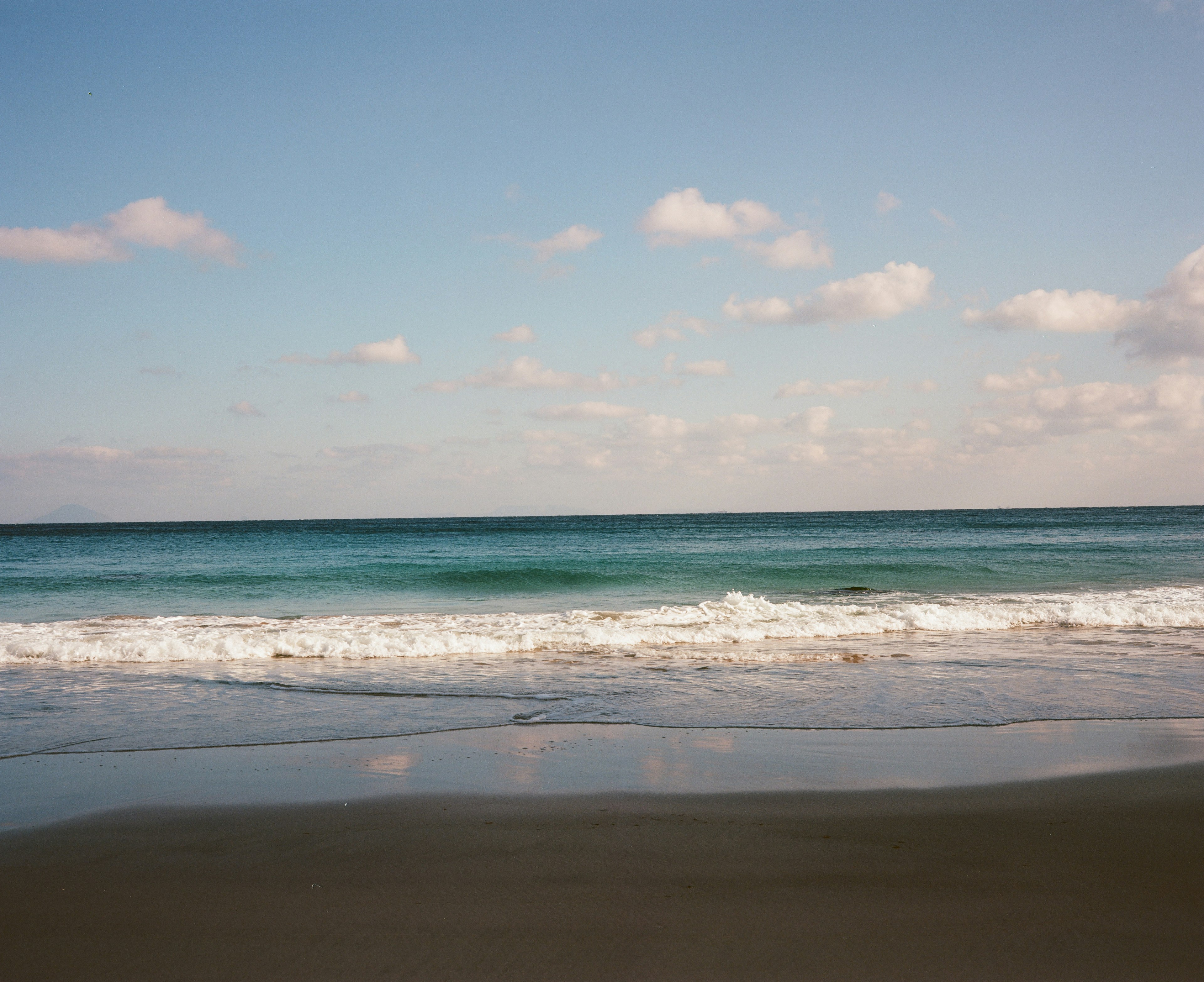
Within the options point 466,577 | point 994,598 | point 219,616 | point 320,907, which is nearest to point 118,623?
point 219,616

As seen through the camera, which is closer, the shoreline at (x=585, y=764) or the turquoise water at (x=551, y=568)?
the shoreline at (x=585, y=764)

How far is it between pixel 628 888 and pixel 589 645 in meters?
9.07

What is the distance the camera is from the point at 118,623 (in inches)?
676

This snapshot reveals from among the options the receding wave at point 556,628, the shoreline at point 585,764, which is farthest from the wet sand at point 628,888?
the receding wave at point 556,628

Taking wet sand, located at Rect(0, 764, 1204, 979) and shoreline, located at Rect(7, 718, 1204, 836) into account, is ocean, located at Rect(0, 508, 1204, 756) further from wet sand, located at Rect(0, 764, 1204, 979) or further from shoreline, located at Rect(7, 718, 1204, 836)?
wet sand, located at Rect(0, 764, 1204, 979)

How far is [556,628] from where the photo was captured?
14742 millimetres

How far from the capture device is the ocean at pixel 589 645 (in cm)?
828

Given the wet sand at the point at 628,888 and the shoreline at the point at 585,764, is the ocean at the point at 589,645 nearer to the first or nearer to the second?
the shoreline at the point at 585,764

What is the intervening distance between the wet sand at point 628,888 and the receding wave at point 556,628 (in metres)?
7.14

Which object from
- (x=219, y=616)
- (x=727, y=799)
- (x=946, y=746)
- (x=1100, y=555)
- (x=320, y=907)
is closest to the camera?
(x=320, y=907)

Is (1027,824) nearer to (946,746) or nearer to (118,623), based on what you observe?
(946,746)

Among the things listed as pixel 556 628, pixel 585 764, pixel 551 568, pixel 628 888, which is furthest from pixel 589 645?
pixel 551 568

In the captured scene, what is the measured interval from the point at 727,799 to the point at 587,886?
165cm

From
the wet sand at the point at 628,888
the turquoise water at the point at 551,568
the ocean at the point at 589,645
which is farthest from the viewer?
the turquoise water at the point at 551,568
